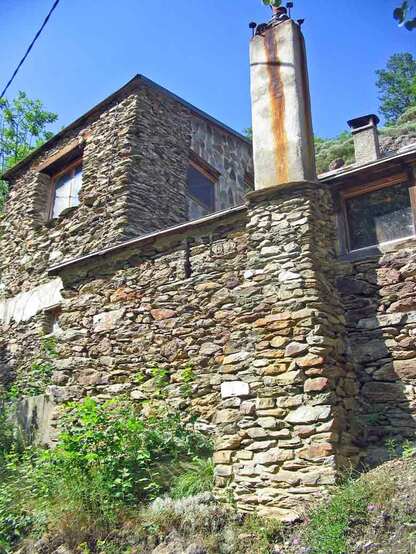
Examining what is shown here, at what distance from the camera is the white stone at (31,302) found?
36.7ft

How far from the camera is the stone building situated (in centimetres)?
570

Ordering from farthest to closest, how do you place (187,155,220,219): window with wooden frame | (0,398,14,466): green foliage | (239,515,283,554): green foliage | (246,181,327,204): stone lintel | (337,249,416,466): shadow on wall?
1. (187,155,220,219): window with wooden frame
2. (0,398,14,466): green foliage
3. (246,181,327,204): stone lintel
4. (337,249,416,466): shadow on wall
5. (239,515,283,554): green foliage

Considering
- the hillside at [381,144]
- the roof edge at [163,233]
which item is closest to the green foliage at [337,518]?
the roof edge at [163,233]

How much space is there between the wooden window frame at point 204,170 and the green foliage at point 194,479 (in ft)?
23.1

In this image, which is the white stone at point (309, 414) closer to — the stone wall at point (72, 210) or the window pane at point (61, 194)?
the stone wall at point (72, 210)

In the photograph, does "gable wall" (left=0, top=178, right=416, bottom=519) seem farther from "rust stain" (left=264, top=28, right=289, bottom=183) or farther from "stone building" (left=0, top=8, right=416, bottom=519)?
"rust stain" (left=264, top=28, right=289, bottom=183)

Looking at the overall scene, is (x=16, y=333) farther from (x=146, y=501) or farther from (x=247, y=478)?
(x=247, y=478)

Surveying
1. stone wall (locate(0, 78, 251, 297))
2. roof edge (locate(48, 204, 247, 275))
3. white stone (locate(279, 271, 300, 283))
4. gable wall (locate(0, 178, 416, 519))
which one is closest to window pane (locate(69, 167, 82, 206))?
stone wall (locate(0, 78, 251, 297))

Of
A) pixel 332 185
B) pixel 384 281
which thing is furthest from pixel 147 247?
pixel 384 281

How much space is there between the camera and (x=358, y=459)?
561 cm

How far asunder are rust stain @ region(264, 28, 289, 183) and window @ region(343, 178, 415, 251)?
1.00m

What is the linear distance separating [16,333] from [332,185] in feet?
25.3

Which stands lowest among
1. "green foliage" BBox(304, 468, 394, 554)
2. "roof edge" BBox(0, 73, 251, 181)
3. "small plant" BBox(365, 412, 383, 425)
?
"green foliage" BBox(304, 468, 394, 554)

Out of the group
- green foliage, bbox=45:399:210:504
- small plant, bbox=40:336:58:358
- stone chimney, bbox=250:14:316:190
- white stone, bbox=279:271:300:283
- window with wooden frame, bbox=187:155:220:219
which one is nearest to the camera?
green foliage, bbox=45:399:210:504
